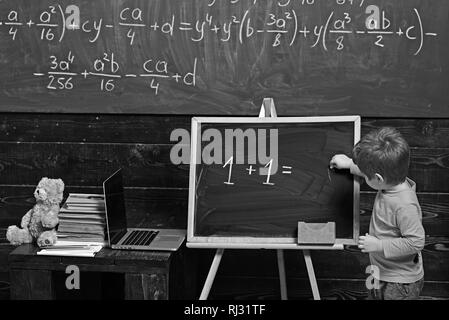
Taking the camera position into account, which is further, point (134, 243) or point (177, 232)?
point (177, 232)

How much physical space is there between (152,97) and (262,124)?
1.93 feet

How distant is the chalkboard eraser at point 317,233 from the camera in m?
2.33

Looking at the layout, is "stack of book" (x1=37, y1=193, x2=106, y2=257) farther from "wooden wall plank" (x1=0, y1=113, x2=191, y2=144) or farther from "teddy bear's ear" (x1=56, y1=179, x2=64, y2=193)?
"wooden wall plank" (x1=0, y1=113, x2=191, y2=144)

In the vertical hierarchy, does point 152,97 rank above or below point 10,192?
above

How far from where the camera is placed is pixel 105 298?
2848 millimetres

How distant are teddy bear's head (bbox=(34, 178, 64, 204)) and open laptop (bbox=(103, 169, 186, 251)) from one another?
0.74 ft

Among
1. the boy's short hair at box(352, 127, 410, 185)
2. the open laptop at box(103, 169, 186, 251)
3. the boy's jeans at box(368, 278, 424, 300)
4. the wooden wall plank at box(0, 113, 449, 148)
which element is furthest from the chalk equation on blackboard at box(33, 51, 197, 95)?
the boy's jeans at box(368, 278, 424, 300)

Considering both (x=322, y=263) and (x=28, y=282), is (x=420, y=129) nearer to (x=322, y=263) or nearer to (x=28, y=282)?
(x=322, y=263)

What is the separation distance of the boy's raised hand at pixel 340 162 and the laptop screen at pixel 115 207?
83 centimetres

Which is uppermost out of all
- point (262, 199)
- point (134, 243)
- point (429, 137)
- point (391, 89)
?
point (391, 89)

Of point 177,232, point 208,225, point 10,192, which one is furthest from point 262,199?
point 10,192

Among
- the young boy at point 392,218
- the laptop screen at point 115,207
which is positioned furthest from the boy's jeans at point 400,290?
the laptop screen at point 115,207

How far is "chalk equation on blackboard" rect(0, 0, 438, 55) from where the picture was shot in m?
2.70
